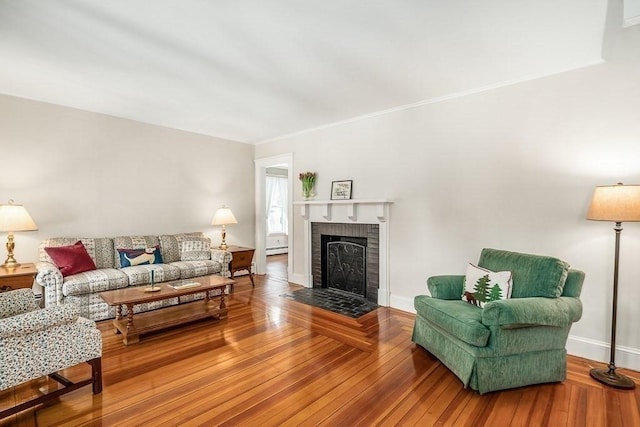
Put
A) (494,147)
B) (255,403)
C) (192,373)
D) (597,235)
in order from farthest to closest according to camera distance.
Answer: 1. (494,147)
2. (597,235)
3. (192,373)
4. (255,403)

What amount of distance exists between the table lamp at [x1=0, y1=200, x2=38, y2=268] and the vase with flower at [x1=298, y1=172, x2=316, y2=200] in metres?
3.41

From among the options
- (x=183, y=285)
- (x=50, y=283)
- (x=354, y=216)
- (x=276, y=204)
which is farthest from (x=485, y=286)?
(x=276, y=204)

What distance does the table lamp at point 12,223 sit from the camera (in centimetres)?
325

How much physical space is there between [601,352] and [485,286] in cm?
119

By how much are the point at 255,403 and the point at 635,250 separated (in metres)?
3.20

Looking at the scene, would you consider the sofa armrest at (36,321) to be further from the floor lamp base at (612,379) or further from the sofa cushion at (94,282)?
the floor lamp base at (612,379)

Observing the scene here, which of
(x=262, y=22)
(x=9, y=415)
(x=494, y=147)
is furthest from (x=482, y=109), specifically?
(x=9, y=415)

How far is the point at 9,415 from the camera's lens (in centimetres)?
182

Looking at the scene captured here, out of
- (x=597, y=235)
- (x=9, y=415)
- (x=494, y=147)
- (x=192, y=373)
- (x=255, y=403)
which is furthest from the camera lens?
(x=494, y=147)

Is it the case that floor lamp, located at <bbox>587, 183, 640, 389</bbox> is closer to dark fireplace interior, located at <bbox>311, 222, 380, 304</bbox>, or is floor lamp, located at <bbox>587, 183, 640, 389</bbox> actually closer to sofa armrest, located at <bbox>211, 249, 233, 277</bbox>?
dark fireplace interior, located at <bbox>311, 222, 380, 304</bbox>

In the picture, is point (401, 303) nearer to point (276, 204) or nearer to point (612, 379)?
point (612, 379)

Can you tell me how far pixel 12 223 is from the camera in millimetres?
3271

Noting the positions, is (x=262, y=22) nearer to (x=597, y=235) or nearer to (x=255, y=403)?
(x=255, y=403)

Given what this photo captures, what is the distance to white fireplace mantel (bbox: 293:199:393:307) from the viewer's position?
4.12m
